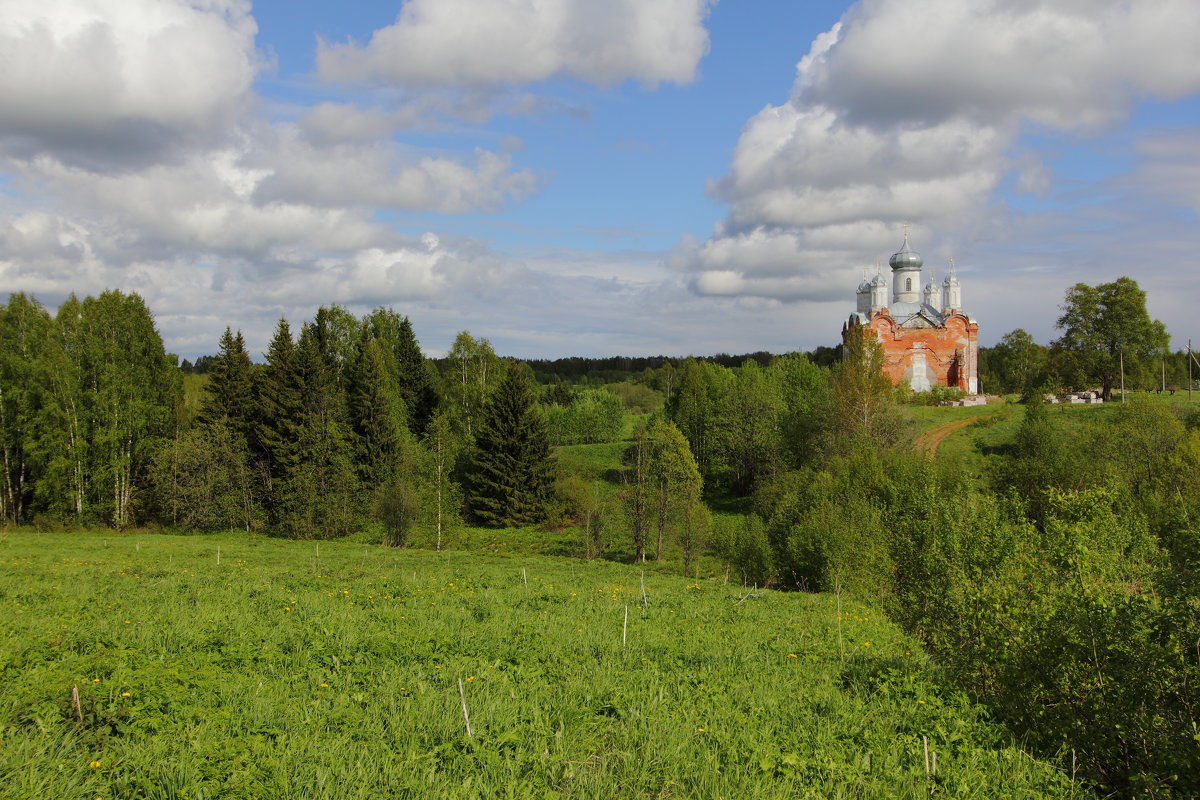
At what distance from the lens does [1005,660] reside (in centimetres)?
914

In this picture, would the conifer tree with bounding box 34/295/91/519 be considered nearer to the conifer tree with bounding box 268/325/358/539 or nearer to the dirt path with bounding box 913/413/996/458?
the conifer tree with bounding box 268/325/358/539

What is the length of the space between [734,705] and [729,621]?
6008mm

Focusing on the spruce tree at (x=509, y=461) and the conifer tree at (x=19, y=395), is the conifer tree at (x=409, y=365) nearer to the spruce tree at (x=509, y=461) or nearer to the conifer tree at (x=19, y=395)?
the spruce tree at (x=509, y=461)

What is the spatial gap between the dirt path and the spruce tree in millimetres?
29043

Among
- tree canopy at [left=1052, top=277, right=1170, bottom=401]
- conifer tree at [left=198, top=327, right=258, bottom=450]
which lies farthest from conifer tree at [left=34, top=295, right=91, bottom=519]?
tree canopy at [left=1052, top=277, right=1170, bottom=401]

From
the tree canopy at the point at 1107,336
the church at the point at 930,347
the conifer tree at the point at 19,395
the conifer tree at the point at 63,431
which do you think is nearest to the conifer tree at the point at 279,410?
the conifer tree at the point at 63,431

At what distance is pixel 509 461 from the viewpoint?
5031 centimetres

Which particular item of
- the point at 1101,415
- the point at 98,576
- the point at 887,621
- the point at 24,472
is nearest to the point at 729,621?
the point at 887,621

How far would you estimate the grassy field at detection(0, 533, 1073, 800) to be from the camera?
589 centimetres

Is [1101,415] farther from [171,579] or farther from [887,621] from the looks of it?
[171,579]

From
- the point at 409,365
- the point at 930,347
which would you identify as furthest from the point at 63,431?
the point at 930,347

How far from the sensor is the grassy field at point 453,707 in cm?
589

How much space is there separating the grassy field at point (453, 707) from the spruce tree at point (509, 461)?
3684 centimetres

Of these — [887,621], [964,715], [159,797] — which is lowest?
[887,621]
